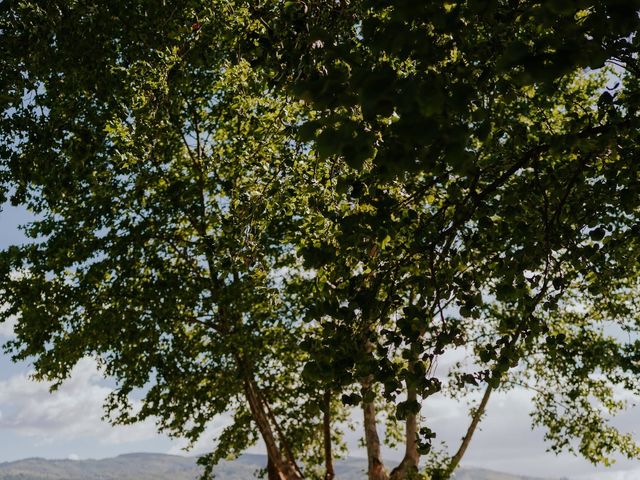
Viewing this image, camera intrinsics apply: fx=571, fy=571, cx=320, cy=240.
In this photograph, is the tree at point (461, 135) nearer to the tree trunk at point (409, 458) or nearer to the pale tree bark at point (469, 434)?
the tree trunk at point (409, 458)

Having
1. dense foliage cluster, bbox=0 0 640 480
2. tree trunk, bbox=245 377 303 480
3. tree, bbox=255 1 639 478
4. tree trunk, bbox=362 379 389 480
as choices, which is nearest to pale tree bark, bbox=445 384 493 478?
dense foliage cluster, bbox=0 0 640 480

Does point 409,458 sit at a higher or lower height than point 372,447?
Answer: lower

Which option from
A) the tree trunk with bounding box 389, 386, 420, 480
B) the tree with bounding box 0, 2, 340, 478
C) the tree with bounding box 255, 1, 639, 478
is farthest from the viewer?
the tree trunk with bounding box 389, 386, 420, 480

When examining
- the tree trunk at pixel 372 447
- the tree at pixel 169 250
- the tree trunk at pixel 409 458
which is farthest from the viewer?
the tree trunk at pixel 372 447

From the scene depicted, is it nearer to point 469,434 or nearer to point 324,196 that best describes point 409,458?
point 469,434

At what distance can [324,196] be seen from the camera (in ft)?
25.6

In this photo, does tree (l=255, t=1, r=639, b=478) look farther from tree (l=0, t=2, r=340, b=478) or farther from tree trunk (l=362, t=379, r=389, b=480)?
tree trunk (l=362, t=379, r=389, b=480)

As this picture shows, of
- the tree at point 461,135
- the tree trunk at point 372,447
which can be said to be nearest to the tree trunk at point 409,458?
the tree trunk at point 372,447

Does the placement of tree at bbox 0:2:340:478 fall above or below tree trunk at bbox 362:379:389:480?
above

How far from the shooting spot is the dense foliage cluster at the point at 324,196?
12.1 feet

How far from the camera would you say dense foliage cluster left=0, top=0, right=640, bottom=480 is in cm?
368

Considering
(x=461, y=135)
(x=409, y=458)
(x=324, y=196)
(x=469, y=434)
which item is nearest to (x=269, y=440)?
(x=409, y=458)

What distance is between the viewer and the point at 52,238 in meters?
16.9

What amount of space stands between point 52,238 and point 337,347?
47.2 ft
